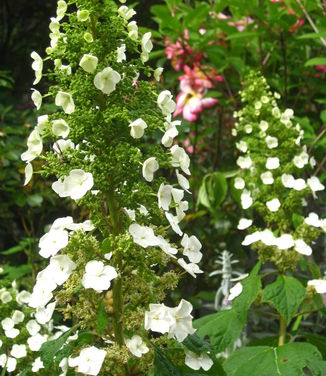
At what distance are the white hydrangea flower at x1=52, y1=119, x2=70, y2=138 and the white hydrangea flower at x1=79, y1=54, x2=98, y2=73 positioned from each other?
0.34ft

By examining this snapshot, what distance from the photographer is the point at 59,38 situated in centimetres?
126

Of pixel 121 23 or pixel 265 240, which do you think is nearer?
pixel 121 23

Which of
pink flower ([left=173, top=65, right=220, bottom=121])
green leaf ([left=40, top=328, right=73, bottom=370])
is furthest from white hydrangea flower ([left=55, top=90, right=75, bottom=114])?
pink flower ([left=173, top=65, right=220, bottom=121])

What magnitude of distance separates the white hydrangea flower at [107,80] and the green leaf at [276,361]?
0.90m

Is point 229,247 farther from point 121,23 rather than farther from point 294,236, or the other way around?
point 121,23

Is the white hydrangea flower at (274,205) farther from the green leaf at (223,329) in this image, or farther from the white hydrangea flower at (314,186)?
the green leaf at (223,329)

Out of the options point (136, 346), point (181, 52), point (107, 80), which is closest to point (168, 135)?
point (107, 80)

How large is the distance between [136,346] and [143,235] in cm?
20

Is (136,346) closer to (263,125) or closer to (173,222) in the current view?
(173,222)

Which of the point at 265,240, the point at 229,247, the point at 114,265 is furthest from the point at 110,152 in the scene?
the point at 229,247

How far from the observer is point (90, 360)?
1166 mm

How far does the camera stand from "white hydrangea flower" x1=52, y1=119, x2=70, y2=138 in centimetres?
120

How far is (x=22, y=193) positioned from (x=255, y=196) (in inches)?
66.2

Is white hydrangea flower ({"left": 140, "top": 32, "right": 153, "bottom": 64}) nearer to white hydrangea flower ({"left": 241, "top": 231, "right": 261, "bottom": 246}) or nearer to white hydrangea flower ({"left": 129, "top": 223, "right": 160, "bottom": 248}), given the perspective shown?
white hydrangea flower ({"left": 129, "top": 223, "right": 160, "bottom": 248})
